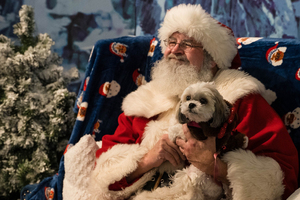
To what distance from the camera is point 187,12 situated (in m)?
1.51

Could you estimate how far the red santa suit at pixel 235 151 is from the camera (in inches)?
44.1

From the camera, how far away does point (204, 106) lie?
945 mm

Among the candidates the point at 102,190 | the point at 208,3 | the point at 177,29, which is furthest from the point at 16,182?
the point at 208,3

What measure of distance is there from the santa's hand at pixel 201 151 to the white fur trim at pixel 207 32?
1.85ft

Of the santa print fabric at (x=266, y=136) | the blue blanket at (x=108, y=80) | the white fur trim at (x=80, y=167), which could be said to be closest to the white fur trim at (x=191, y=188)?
the santa print fabric at (x=266, y=136)

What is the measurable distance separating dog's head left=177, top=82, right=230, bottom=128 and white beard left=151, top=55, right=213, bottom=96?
0.43 meters

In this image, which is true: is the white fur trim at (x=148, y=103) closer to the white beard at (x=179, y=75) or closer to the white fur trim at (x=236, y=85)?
the white beard at (x=179, y=75)

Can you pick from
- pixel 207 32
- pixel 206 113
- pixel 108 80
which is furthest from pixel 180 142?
pixel 108 80

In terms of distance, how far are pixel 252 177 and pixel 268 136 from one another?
0.25 meters

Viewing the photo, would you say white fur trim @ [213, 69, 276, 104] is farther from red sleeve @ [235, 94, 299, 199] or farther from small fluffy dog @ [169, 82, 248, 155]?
small fluffy dog @ [169, 82, 248, 155]

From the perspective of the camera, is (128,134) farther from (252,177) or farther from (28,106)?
(28,106)

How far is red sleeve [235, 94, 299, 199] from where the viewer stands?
3.94 feet

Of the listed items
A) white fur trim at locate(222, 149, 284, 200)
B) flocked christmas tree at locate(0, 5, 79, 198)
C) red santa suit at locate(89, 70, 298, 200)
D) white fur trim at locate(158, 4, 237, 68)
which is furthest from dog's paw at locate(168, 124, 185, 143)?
flocked christmas tree at locate(0, 5, 79, 198)

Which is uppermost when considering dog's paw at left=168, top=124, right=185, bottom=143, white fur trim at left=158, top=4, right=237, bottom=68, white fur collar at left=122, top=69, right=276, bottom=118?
white fur trim at left=158, top=4, right=237, bottom=68
